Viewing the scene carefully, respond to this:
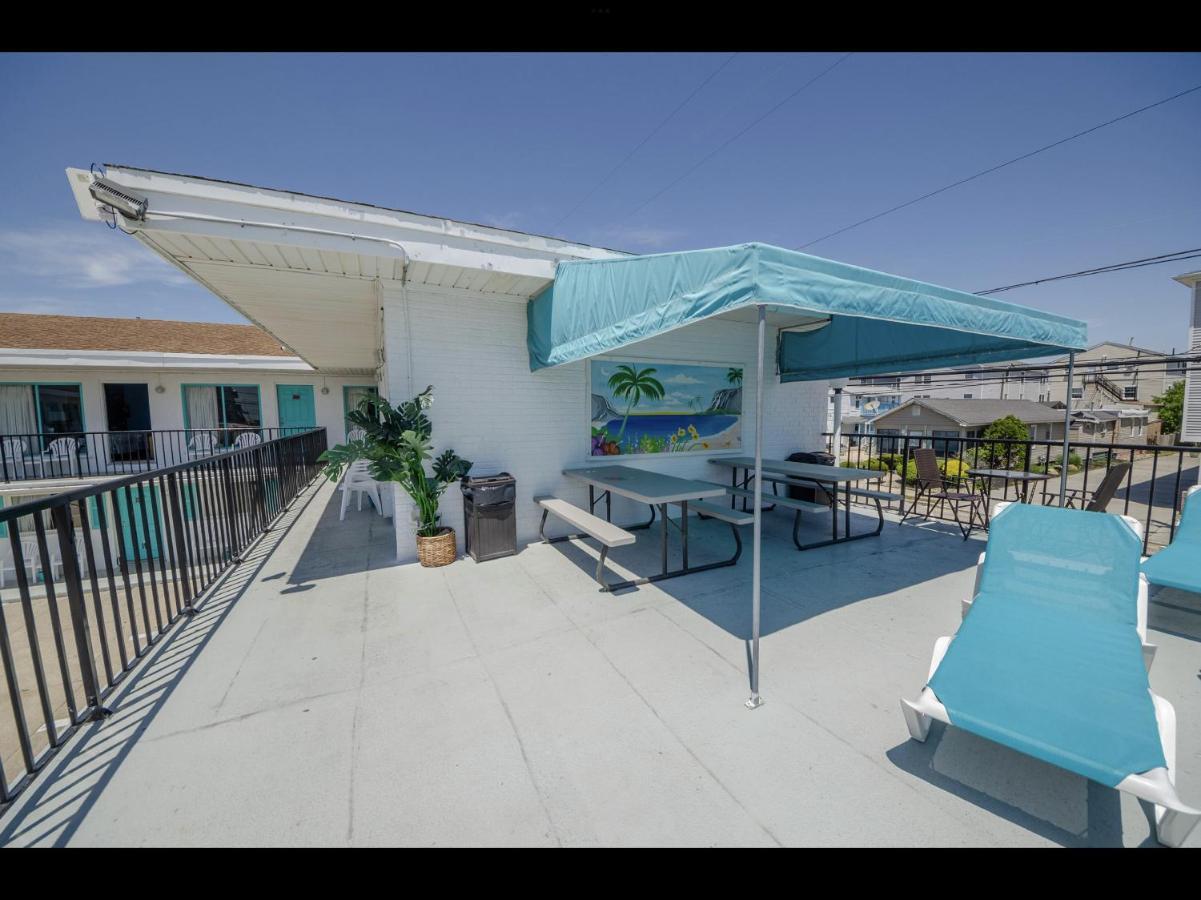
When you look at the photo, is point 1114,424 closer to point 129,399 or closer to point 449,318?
point 449,318

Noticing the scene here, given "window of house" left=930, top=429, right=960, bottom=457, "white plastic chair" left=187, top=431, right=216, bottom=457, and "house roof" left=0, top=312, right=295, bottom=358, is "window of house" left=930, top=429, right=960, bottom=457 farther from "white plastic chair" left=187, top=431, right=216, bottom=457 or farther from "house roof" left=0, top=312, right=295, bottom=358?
"white plastic chair" left=187, top=431, right=216, bottom=457

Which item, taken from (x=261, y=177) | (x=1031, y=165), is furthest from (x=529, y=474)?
(x=1031, y=165)

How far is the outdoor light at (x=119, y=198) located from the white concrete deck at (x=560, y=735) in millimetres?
2806

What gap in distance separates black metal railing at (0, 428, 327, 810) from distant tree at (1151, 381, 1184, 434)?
45459mm

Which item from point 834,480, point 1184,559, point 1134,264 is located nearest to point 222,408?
point 834,480

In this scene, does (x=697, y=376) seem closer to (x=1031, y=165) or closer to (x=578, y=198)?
(x=578, y=198)

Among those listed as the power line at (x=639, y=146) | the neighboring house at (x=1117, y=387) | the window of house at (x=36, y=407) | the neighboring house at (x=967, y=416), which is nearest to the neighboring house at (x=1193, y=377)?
the neighboring house at (x=967, y=416)

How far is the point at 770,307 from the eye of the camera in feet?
12.7

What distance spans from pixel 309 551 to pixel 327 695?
317 centimetres

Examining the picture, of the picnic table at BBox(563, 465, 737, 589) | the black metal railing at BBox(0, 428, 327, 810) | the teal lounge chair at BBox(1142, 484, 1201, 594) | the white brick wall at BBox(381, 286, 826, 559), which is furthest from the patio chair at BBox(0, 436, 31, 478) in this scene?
the teal lounge chair at BBox(1142, 484, 1201, 594)

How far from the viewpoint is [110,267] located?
1455 cm

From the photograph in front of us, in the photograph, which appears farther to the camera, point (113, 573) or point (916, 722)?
point (113, 573)

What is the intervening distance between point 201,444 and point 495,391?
11.8 m

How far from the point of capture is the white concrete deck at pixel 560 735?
5.21ft
